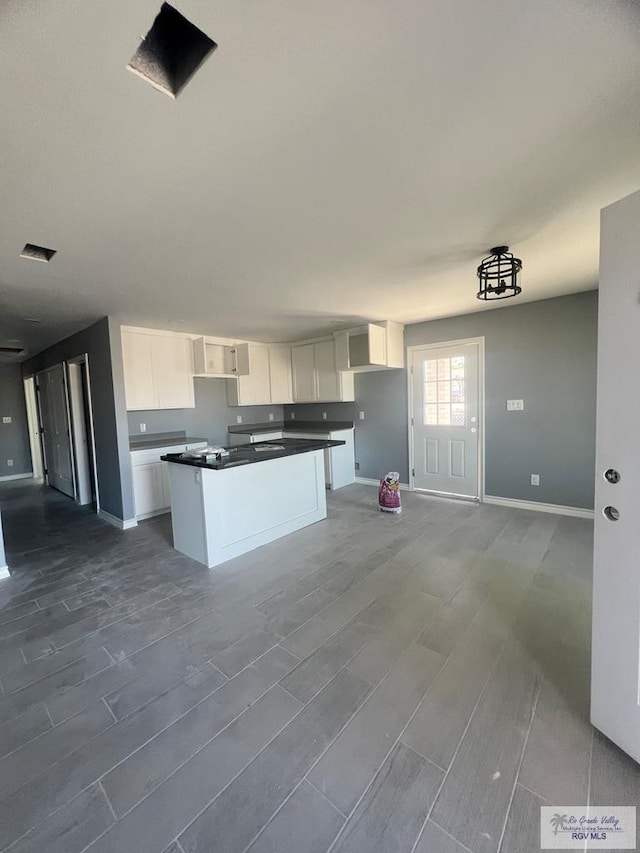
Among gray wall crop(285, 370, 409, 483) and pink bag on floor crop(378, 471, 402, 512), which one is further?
gray wall crop(285, 370, 409, 483)

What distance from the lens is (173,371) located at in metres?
4.73

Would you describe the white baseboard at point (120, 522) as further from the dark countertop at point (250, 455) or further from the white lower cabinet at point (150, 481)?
the dark countertop at point (250, 455)

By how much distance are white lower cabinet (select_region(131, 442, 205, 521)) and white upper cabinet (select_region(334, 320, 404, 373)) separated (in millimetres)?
2442

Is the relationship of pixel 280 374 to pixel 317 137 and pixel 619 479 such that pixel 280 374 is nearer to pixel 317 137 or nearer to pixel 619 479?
pixel 317 137

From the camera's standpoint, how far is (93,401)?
4.26m

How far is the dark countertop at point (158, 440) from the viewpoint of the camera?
4.36m

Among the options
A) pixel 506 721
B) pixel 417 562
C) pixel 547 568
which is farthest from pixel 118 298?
pixel 547 568

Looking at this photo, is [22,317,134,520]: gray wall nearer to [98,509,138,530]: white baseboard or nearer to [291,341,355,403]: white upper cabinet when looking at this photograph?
[98,509,138,530]: white baseboard

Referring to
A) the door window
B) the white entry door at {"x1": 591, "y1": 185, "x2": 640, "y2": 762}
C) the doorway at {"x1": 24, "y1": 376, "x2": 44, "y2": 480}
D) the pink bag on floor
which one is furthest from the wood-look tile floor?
the doorway at {"x1": 24, "y1": 376, "x2": 44, "y2": 480}

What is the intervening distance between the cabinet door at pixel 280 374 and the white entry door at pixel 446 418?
2.22m

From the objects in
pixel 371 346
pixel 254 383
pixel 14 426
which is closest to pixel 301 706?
pixel 371 346

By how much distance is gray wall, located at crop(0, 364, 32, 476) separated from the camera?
655cm

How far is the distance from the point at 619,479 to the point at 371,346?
3.51 meters

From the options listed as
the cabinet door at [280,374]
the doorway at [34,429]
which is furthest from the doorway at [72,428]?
the cabinet door at [280,374]
